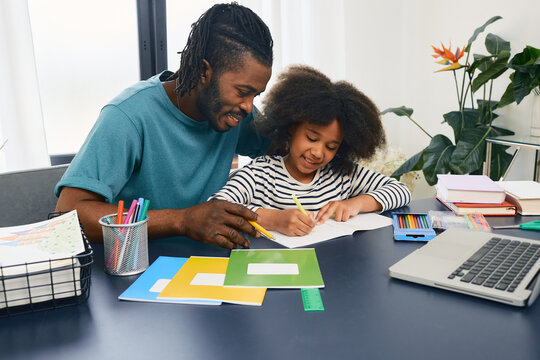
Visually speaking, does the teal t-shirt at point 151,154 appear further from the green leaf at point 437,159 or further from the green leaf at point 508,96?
the green leaf at point 508,96

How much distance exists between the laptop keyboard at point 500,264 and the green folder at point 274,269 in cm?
25

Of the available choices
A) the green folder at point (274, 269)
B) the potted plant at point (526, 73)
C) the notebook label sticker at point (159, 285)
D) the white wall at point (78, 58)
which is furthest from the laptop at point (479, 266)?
the white wall at point (78, 58)

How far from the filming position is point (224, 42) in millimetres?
1188

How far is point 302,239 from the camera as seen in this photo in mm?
1025

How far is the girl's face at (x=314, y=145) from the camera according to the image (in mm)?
1288

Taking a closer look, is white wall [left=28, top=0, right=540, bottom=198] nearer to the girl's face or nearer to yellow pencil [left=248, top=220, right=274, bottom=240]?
the girl's face

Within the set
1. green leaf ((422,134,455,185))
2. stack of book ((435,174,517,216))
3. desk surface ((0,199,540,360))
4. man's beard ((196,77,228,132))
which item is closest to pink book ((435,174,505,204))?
stack of book ((435,174,517,216))

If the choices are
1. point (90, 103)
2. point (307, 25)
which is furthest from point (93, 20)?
point (307, 25)

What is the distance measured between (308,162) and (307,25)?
1.73 meters

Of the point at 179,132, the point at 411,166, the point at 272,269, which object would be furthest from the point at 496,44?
the point at 272,269

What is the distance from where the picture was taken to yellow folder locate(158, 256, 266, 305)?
2.41ft

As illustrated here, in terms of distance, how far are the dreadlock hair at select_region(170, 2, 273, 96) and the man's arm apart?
416 millimetres

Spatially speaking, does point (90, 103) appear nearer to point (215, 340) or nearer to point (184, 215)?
point (184, 215)

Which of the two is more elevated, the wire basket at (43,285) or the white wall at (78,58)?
the white wall at (78,58)
